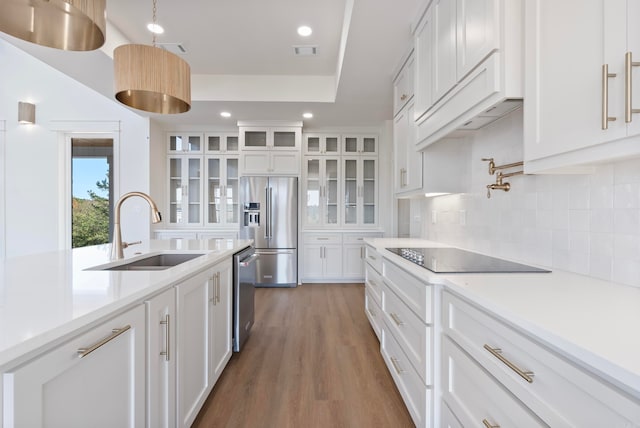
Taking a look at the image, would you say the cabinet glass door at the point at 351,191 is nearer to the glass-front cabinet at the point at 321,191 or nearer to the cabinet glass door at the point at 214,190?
the glass-front cabinet at the point at 321,191

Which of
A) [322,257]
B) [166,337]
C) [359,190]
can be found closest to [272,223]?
[322,257]

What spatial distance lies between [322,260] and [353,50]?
3.09m

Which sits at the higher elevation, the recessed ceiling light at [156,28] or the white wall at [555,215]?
the recessed ceiling light at [156,28]

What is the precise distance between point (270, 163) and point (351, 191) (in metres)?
1.40

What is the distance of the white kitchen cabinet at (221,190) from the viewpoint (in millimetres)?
4934

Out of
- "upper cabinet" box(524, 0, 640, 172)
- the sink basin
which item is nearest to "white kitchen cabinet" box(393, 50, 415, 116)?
"upper cabinet" box(524, 0, 640, 172)

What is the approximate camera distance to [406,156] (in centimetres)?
256

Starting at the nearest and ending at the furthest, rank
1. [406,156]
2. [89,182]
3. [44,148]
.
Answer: [406,156] < [44,148] < [89,182]

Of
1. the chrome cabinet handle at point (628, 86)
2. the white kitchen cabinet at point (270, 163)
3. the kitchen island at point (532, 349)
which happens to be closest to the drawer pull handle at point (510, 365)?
the kitchen island at point (532, 349)

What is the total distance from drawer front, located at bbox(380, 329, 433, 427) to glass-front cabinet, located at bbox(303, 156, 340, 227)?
2877mm

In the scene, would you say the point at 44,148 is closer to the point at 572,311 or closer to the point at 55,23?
the point at 55,23

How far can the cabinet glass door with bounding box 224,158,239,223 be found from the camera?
4957 millimetres

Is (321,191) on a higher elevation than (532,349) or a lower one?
higher

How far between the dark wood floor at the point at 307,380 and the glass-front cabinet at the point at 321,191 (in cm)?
190
